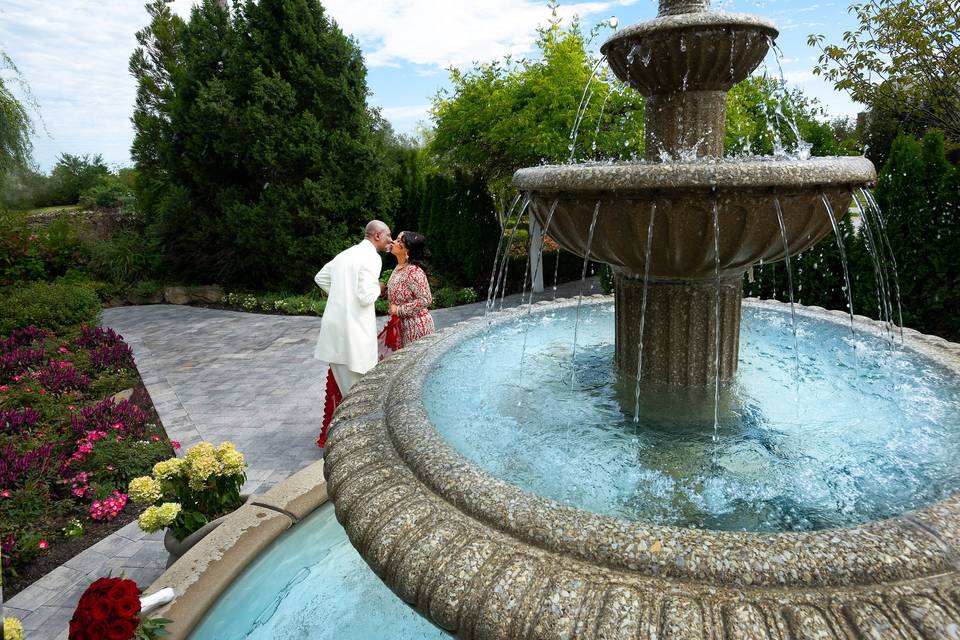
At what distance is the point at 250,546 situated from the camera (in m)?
3.36

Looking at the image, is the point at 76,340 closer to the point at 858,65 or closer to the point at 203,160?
the point at 203,160

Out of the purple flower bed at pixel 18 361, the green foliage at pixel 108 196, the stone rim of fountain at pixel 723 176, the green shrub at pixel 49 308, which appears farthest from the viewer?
the green foliage at pixel 108 196

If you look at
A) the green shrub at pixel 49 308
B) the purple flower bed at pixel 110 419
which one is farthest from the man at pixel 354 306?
the green shrub at pixel 49 308

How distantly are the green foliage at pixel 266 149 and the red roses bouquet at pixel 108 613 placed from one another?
1003 centimetres

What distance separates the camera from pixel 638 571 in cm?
171

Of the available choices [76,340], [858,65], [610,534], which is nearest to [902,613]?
[610,534]

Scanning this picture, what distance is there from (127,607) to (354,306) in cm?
283

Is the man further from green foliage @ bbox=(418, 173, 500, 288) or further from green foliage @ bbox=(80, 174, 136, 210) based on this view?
green foliage @ bbox=(80, 174, 136, 210)

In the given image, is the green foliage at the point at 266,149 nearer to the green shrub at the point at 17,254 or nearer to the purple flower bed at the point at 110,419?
the green shrub at the point at 17,254

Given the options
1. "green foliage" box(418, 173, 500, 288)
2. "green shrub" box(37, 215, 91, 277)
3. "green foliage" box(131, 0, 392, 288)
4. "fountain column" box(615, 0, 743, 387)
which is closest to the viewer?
"fountain column" box(615, 0, 743, 387)

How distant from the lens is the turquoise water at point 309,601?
290 cm

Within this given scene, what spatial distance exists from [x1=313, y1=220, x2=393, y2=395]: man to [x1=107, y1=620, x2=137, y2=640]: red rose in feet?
8.68

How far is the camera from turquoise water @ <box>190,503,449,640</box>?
9.53 feet

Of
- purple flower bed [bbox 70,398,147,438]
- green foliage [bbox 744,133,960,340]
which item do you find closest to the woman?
purple flower bed [bbox 70,398,147,438]
